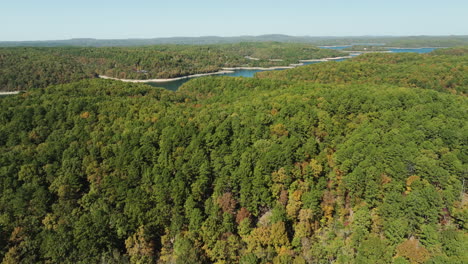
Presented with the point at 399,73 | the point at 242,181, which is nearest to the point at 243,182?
the point at 242,181

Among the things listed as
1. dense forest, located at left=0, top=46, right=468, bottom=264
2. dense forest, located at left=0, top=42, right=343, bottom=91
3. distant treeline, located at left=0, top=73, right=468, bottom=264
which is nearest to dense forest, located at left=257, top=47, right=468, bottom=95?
distant treeline, located at left=0, top=73, right=468, bottom=264

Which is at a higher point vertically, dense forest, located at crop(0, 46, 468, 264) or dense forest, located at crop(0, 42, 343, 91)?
dense forest, located at crop(0, 42, 343, 91)

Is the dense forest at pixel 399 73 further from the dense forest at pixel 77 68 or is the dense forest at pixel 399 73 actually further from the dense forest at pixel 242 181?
the dense forest at pixel 77 68

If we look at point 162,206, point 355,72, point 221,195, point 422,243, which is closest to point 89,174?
point 162,206

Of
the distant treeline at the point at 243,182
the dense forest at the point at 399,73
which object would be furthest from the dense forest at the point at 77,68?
the distant treeline at the point at 243,182

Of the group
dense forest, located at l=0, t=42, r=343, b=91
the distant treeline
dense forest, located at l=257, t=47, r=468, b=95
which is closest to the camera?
the distant treeline

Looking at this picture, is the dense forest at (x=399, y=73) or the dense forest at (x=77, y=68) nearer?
the dense forest at (x=399, y=73)

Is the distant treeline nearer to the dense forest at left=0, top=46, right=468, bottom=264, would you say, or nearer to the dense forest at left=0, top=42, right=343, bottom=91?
the dense forest at left=0, top=46, right=468, bottom=264
